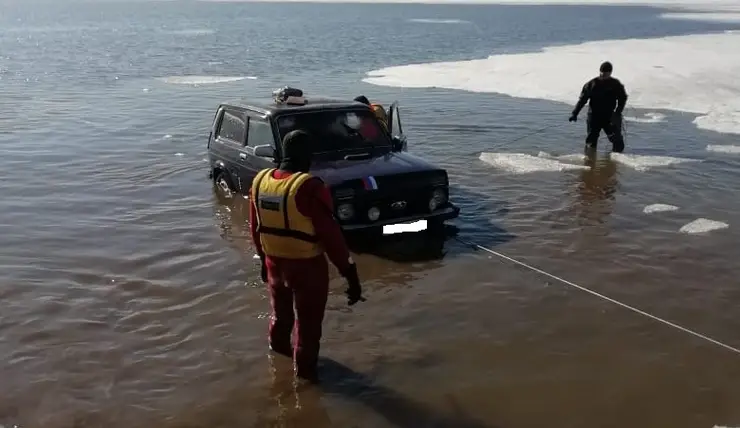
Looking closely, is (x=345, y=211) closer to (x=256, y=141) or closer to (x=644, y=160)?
(x=256, y=141)

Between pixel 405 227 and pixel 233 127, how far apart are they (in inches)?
127

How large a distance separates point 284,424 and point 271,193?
5.19 feet

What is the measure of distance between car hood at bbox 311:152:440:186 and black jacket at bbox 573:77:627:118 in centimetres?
556

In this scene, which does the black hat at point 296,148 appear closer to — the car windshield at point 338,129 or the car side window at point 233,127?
the car windshield at point 338,129

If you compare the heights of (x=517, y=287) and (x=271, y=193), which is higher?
(x=271, y=193)

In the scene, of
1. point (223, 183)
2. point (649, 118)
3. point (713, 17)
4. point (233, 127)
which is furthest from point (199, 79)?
point (713, 17)

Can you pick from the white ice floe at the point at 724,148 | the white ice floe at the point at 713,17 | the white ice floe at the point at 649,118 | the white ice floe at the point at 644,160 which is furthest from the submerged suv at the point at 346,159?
the white ice floe at the point at 713,17

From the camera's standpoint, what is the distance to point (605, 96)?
520 inches

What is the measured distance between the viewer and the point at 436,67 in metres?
29.8

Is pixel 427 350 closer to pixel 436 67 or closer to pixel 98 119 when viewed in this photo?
pixel 98 119

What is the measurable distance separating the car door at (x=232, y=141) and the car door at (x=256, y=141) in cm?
15

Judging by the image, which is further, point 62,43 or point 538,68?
point 62,43

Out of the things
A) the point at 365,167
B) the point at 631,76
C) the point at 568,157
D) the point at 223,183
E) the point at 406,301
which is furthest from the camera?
the point at 631,76


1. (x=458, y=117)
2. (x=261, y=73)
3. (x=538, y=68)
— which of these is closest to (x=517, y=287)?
(x=458, y=117)
